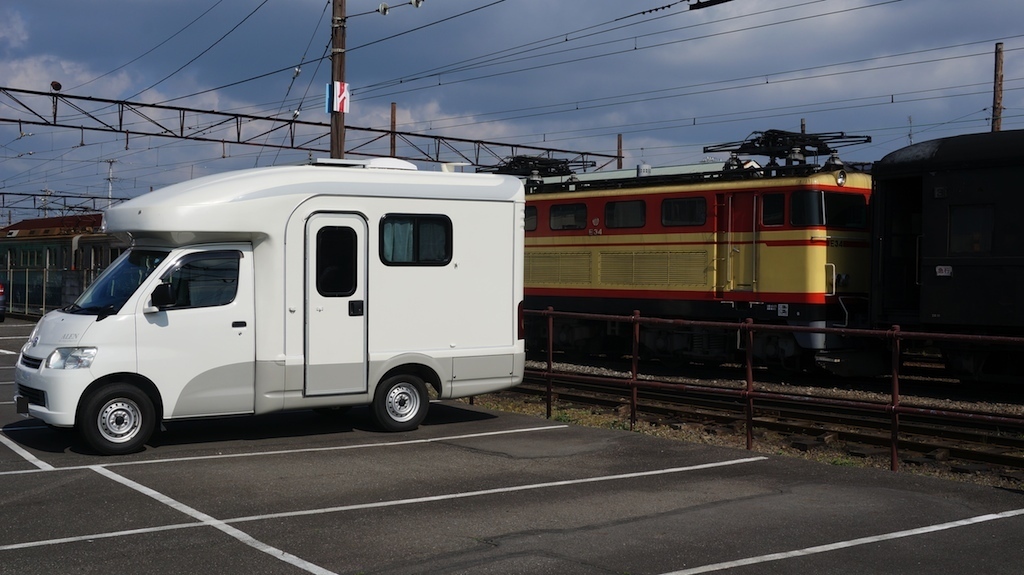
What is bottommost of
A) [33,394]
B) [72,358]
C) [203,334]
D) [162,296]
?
[33,394]

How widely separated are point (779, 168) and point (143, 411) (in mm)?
11510

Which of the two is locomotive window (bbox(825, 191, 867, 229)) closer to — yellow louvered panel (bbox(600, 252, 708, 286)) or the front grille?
yellow louvered panel (bbox(600, 252, 708, 286))

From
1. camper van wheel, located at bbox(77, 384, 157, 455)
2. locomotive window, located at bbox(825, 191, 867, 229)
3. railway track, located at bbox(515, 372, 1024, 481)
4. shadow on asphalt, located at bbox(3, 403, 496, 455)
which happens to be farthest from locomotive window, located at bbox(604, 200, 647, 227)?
camper van wheel, located at bbox(77, 384, 157, 455)

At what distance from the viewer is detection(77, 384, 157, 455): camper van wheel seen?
9531mm

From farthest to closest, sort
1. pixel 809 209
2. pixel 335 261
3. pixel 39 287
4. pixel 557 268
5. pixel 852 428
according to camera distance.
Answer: pixel 39 287
pixel 557 268
pixel 809 209
pixel 852 428
pixel 335 261

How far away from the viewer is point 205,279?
33.6 ft

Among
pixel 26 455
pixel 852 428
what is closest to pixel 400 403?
pixel 26 455

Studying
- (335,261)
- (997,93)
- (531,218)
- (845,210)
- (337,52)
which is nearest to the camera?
(335,261)

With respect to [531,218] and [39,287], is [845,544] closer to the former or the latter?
[531,218]

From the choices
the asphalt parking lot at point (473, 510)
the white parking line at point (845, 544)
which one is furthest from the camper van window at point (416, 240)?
the white parking line at point (845, 544)

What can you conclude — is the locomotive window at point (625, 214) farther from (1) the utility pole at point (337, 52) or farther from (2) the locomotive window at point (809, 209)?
(1) the utility pole at point (337, 52)

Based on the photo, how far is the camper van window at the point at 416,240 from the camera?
11.0m

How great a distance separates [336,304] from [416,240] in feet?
3.73

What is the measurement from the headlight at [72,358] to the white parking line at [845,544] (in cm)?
601
